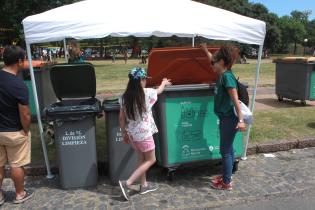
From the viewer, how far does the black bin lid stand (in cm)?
590

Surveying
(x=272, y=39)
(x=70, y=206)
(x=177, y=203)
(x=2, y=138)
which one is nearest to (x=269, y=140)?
(x=177, y=203)

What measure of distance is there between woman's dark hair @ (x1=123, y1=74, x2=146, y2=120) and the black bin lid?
1.55 metres

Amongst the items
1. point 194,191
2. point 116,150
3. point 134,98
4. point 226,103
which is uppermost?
point 134,98

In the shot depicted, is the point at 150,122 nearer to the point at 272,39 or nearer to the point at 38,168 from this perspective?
the point at 38,168

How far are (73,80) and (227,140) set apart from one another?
8.33 ft

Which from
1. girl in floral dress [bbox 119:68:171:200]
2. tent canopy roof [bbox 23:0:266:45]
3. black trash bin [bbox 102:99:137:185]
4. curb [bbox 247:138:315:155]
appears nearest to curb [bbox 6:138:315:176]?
curb [bbox 247:138:315:155]

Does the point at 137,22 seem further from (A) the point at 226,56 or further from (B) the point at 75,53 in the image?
(B) the point at 75,53

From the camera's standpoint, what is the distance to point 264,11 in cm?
7381

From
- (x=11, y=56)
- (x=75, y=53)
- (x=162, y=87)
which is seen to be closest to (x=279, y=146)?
(x=162, y=87)

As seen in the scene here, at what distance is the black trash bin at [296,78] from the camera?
10109 mm

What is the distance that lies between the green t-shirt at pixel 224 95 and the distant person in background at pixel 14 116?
2.26 metres

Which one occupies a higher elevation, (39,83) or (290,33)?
(290,33)

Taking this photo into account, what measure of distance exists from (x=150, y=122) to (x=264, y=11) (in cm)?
7414

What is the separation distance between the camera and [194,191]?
504cm
